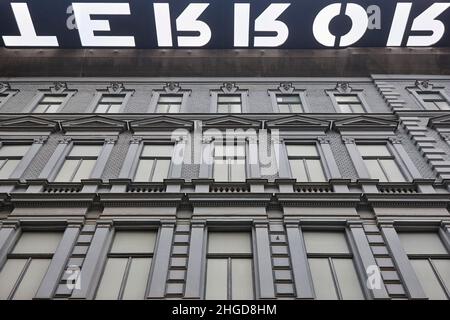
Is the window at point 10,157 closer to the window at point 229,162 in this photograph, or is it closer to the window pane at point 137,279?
the window pane at point 137,279

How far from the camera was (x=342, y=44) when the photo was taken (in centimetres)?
2145

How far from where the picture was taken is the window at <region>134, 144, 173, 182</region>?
14.0 meters

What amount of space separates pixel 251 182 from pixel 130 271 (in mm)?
4874

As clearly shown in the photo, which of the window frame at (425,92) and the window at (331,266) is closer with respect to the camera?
the window at (331,266)

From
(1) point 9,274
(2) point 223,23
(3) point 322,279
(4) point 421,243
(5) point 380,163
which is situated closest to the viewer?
(3) point 322,279

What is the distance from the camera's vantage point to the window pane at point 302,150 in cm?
1522

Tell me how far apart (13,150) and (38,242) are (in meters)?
5.64

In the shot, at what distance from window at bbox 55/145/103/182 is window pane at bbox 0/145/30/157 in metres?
1.92

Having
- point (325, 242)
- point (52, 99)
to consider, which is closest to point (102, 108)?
point (52, 99)

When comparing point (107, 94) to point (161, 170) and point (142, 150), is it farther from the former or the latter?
point (161, 170)

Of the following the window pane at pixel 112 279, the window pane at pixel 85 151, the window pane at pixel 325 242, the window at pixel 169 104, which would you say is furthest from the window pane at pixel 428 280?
the window at pixel 169 104

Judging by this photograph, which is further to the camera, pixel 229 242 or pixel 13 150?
pixel 13 150

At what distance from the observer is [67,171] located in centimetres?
1429

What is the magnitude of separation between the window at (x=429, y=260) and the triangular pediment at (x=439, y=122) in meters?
6.29
